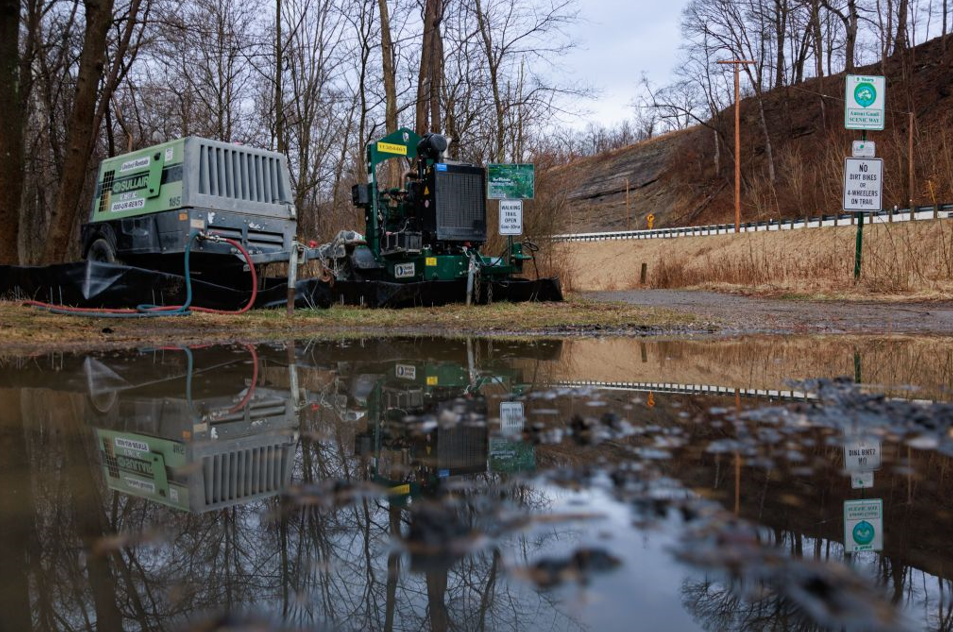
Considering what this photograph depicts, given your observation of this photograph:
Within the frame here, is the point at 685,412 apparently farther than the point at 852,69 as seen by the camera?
No

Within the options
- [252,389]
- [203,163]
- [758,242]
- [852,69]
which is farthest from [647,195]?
[252,389]

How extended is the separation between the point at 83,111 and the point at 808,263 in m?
18.8

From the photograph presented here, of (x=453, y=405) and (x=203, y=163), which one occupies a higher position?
(x=203, y=163)

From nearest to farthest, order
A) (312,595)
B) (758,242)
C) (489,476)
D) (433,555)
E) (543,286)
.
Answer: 1. (312,595)
2. (433,555)
3. (489,476)
4. (543,286)
5. (758,242)

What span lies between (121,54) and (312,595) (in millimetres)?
19481

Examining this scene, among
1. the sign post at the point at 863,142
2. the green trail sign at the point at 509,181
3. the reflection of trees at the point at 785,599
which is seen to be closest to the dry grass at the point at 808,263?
the sign post at the point at 863,142

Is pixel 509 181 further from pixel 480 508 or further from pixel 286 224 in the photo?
pixel 480 508

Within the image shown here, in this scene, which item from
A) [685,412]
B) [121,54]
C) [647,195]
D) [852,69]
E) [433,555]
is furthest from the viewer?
[647,195]

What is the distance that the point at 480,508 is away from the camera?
227 cm

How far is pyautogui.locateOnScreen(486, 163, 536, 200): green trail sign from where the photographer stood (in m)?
14.3

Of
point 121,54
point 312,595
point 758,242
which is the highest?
point 121,54

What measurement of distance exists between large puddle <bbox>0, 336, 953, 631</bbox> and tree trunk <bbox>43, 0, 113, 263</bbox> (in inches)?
462

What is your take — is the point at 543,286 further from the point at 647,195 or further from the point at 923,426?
the point at 647,195

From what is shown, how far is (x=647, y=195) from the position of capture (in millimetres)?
53812
